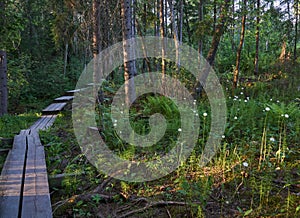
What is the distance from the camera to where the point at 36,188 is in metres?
3.40

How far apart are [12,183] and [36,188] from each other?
1.40 ft

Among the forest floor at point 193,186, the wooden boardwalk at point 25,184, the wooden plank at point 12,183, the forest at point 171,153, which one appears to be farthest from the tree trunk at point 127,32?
the wooden plank at point 12,183

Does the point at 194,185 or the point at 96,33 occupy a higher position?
the point at 96,33

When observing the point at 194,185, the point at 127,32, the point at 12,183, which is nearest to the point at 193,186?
the point at 194,185

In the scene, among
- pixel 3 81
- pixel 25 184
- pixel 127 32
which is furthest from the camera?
pixel 3 81

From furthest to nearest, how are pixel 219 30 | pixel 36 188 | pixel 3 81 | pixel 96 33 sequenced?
pixel 3 81
pixel 219 30
pixel 96 33
pixel 36 188

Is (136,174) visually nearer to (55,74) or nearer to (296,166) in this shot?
(296,166)

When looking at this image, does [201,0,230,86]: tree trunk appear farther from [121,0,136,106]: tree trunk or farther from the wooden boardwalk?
the wooden boardwalk

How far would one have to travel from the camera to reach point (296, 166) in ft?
13.4

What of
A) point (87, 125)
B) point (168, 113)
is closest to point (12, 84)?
point (87, 125)

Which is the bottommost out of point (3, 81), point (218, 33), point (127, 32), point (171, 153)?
point (171, 153)

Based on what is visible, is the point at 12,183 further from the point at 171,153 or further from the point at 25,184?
the point at 171,153

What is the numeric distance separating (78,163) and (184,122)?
97.1 inches

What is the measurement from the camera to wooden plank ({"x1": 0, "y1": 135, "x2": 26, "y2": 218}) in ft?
9.49
